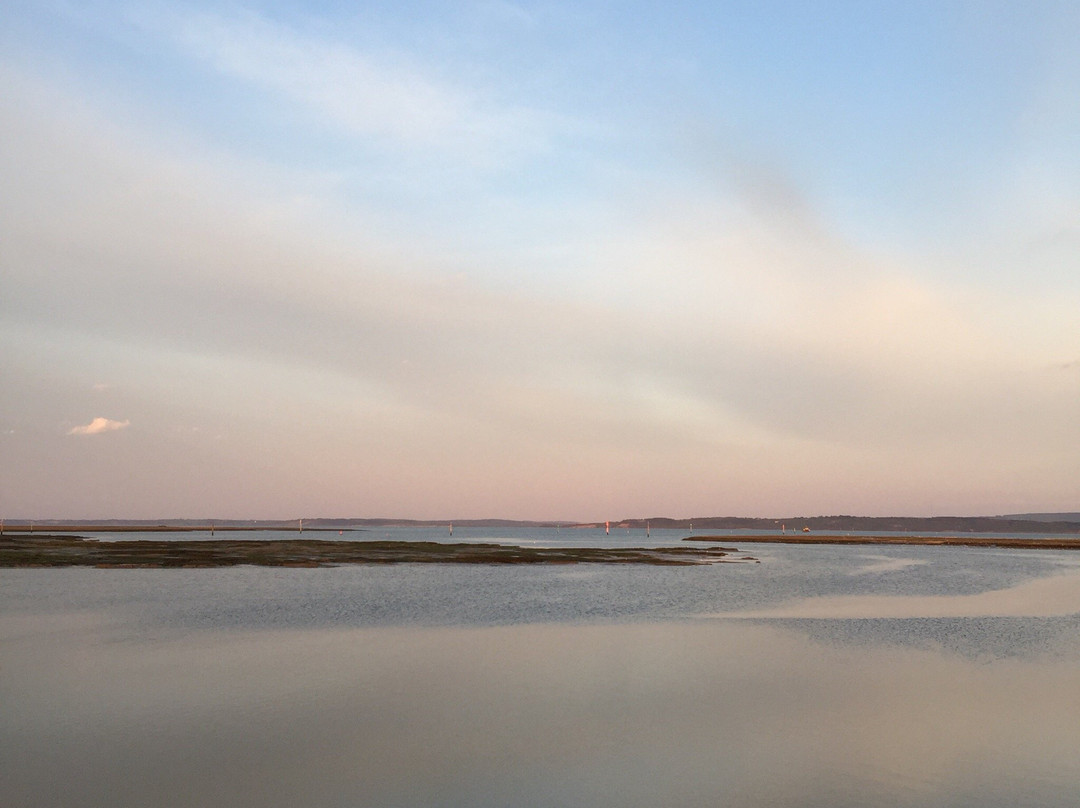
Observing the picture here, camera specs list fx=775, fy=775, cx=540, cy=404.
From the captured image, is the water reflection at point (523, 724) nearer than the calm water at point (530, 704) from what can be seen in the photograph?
Yes

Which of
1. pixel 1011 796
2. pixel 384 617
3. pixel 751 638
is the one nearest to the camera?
pixel 1011 796

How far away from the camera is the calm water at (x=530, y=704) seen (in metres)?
14.3

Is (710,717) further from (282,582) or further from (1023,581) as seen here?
(1023,581)

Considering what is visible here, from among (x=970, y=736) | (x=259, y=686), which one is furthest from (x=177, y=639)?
(x=970, y=736)

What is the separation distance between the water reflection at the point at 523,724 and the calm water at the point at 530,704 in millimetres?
83

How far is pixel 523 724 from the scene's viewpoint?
18609mm

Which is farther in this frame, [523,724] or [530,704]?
[530,704]

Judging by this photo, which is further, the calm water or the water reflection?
the calm water

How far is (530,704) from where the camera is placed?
20.6 metres

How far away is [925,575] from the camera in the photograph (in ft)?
238

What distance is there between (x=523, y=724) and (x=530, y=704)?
201 centimetres

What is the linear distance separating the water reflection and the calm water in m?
0.08

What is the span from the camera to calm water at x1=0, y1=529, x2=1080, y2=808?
1426cm

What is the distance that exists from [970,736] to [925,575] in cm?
6149
